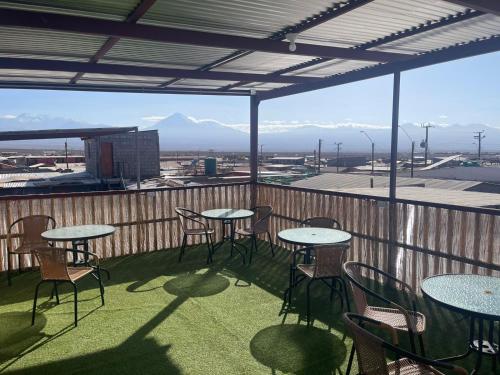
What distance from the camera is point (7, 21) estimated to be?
3422 mm

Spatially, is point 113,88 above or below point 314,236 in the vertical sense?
above

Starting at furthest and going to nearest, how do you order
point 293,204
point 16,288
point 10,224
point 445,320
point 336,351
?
point 293,204 < point 10,224 < point 16,288 < point 445,320 < point 336,351

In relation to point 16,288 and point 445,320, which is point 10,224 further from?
point 445,320

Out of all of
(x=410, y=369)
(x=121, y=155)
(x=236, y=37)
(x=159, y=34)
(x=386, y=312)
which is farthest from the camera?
(x=121, y=155)

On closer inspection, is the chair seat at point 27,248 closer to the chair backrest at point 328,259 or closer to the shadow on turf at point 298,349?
the shadow on turf at point 298,349

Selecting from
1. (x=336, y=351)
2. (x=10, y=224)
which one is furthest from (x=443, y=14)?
(x=10, y=224)

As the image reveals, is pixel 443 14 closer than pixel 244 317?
Yes

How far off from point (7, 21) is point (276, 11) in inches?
93.1

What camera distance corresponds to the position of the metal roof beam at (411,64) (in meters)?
4.40

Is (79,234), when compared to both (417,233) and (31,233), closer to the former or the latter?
(31,233)

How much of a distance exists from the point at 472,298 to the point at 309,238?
223 cm

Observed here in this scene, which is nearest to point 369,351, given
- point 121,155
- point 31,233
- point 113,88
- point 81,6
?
point 81,6

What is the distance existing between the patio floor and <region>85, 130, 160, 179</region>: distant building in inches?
759

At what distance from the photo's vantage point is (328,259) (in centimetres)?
412
